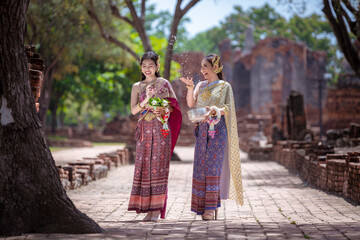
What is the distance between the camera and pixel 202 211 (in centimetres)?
623

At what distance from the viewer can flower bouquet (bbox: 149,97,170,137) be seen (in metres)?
6.28

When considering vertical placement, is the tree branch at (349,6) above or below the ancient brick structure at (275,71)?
below

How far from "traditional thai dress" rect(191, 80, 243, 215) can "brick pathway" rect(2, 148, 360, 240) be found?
0.92 ft

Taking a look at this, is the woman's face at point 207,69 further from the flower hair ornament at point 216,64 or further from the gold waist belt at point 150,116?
the gold waist belt at point 150,116

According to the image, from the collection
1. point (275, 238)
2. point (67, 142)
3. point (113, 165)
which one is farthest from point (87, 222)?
point (67, 142)

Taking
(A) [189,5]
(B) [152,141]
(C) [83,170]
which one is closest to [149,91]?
(B) [152,141]

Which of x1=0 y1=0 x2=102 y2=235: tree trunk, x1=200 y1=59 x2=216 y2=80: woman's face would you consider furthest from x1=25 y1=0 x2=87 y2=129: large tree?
x1=0 y1=0 x2=102 y2=235: tree trunk

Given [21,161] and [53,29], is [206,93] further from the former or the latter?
[53,29]

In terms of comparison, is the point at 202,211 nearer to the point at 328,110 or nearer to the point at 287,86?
the point at 328,110

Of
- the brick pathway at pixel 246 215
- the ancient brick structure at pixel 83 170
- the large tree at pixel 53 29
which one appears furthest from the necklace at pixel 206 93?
the large tree at pixel 53 29

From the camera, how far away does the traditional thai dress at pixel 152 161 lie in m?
6.31

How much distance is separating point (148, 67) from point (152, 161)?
1.07 meters

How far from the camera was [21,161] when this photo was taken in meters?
4.71

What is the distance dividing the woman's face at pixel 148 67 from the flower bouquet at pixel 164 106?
0.33 metres
